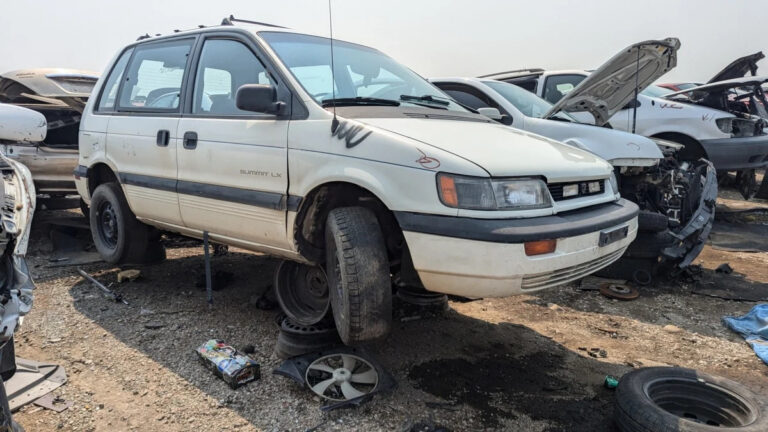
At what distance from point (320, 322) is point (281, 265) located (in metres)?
0.54

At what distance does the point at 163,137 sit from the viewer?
3547 millimetres

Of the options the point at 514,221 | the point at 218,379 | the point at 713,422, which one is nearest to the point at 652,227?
the point at 713,422

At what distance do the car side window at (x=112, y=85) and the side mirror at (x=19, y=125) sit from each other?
1.39 meters

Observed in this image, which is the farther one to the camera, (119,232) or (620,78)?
(620,78)

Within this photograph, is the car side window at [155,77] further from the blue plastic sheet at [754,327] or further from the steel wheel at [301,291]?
the blue plastic sheet at [754,327]

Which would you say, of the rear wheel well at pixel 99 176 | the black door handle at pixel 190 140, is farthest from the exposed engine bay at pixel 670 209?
the rear wheel well at pixel 99 176

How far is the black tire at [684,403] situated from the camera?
226cm

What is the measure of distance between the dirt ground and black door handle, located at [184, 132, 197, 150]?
4.00 ft

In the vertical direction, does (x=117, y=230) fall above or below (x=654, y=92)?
below

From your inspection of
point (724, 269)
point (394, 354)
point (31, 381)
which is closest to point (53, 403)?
point (31, 381)

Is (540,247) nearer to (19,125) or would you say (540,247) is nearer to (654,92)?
(19,125)

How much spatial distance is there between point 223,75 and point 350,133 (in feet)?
4.25

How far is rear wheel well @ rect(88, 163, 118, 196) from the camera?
4344 mm

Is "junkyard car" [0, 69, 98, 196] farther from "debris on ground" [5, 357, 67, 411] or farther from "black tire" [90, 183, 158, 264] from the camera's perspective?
"debris on ground" [5, 357, 67, 411]
